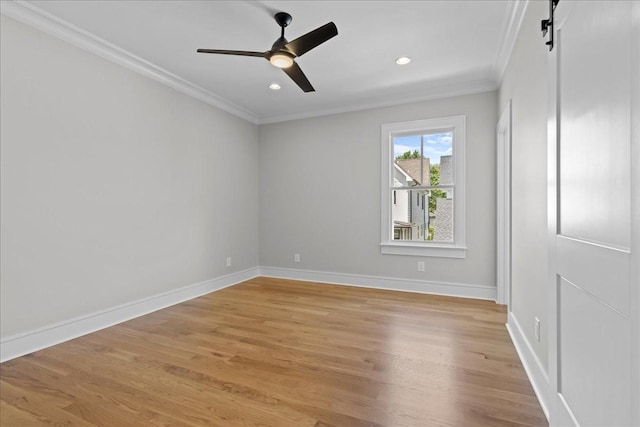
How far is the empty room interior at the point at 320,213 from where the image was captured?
114cm

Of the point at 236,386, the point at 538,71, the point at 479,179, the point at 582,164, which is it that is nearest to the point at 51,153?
the point at 236,386

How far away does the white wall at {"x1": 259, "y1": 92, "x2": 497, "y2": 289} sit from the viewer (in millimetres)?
3852

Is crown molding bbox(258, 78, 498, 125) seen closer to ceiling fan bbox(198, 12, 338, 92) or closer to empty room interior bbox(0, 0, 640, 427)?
empty room interior bbox(0, 0, 640, 427)

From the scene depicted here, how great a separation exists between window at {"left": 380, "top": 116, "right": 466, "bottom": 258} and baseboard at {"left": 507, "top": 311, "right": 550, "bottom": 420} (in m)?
1.51

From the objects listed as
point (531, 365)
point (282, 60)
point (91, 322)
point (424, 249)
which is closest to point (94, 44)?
point (282, 60)

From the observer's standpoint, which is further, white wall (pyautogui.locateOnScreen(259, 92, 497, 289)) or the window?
the window

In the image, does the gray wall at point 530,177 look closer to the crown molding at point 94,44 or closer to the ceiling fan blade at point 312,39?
the ceiling fan blade at point 312,39

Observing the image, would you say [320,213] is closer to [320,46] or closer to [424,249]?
[424,249]

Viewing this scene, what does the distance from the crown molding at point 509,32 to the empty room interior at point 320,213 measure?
30mm

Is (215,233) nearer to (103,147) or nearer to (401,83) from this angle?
(103,147)

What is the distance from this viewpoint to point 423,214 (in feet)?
14.1

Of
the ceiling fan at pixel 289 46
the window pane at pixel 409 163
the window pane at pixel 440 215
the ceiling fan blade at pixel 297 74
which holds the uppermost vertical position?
the ceiling fan at pixel 289 46

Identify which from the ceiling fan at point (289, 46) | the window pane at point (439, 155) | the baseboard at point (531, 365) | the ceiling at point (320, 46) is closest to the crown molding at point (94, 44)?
the ceiling at point (320, 46)

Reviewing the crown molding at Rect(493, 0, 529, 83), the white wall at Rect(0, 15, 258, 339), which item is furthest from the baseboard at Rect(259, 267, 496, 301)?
the crown molding at Rect(493, 0, 529, 83)
